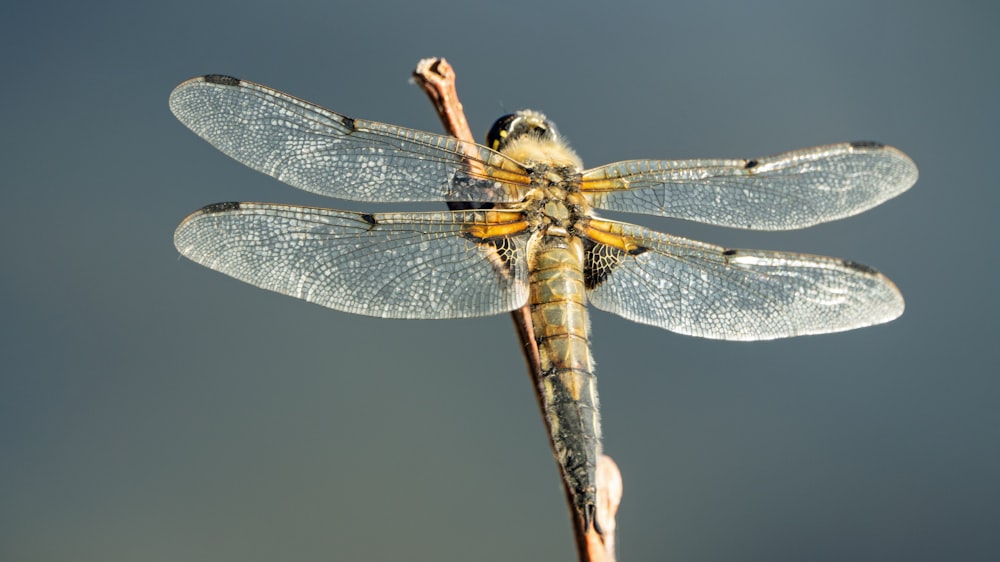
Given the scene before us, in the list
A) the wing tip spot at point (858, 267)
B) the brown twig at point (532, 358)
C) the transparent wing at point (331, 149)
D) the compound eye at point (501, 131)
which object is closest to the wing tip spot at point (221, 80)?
the transparent wing at point (331, 149)

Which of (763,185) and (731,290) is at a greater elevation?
(763,185)

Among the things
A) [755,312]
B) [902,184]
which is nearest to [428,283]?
[755,312]

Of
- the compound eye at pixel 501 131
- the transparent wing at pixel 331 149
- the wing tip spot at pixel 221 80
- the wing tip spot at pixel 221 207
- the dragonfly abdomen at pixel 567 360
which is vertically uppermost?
the compound eye at pixel 501 131

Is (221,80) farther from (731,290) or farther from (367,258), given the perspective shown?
(731,290)

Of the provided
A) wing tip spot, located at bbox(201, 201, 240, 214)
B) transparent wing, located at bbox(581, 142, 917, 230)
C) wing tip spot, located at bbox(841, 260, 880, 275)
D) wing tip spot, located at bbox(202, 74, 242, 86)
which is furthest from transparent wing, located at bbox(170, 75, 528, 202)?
wing tip spot, located at bbox(841, 260, 880, 275)

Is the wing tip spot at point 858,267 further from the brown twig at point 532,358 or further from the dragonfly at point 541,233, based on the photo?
the brown twig at point 532,358

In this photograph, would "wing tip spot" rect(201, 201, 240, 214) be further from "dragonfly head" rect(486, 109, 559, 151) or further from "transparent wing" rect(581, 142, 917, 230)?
"transparent wing" rect(581, 142, 917, 230)

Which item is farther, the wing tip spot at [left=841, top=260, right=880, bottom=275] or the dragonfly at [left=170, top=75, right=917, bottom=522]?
the wing tip spot at [left=841, top=260, right=880, bottom=275]

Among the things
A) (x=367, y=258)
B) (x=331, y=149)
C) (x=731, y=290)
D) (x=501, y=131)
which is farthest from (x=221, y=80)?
(x=731, y=290)
